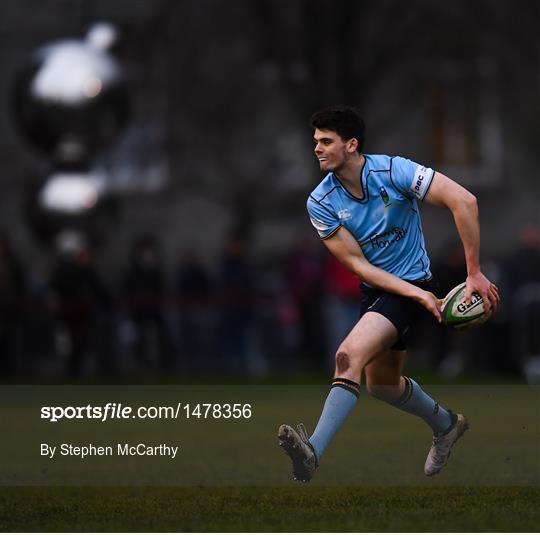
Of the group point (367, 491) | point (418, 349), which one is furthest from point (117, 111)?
point (367, 491)

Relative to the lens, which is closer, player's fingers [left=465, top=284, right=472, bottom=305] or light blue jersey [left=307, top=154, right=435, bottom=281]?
player's fingers [left=465, top=284, right=472, bottom=305]

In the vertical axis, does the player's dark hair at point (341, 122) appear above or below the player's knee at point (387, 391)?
above

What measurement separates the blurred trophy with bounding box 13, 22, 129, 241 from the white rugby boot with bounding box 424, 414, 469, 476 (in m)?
9.22

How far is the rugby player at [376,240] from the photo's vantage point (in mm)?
8477

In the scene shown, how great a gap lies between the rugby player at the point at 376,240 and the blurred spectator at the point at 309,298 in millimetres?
11378

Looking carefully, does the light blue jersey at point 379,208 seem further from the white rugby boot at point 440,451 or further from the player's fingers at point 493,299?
the white rugby boot at point 440,451

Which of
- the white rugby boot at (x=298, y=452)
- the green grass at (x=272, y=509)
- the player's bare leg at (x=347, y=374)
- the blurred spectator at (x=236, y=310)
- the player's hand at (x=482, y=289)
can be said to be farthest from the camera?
the blurred spectator at (x=236, y=310)

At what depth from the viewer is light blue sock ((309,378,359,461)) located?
8.30 meters

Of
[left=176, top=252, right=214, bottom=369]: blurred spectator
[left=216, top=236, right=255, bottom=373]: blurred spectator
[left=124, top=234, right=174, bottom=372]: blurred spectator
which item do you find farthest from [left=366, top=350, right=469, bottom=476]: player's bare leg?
[left=176, top=252, right=214, bottom=369]: blurred spectator

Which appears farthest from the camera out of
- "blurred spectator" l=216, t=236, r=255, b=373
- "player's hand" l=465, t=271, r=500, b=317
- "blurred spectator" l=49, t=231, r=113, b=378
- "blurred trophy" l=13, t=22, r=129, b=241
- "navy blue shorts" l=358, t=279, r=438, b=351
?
"blurred spectator" l=216, t=236, r=255, b=373

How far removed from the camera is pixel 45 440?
11.2 m

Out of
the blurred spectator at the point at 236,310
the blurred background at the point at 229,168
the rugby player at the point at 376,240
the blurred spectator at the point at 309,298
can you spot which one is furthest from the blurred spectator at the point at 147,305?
the rugby player at the point at 376,240

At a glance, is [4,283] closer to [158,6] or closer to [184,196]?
[158,6]

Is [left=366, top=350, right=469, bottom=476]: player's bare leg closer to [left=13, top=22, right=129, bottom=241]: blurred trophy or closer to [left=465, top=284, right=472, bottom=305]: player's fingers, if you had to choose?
[left=465, top=284, right=472, bottom=305]: player's fingers
